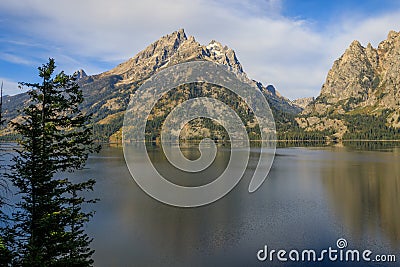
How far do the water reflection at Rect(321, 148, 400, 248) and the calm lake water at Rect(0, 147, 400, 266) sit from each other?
14 centimetres

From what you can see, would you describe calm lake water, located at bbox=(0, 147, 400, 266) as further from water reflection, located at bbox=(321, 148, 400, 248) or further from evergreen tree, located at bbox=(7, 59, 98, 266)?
evergreen tree, located at bbox=(7, 59, 98, 266)

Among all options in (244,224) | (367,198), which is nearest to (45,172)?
(244,224)

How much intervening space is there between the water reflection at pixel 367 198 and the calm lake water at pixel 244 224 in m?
0.14

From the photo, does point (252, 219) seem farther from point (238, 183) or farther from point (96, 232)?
point (238, 183)

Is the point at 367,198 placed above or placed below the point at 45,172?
below

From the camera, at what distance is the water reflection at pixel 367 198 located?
44.6m

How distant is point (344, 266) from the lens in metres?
33.4

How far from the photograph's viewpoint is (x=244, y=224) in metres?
46.5

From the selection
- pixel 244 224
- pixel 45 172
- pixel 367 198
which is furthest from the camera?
pixel 367 198

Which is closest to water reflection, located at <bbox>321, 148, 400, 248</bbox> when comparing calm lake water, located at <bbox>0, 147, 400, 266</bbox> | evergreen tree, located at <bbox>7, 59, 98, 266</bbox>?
calm lake water, located at <bbox>0, 147, 400, 266</bbox>

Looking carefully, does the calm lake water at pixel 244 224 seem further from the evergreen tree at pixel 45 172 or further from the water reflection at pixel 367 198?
the evergreen tree at pixel 45 172

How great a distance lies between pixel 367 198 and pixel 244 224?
3102 centimetres

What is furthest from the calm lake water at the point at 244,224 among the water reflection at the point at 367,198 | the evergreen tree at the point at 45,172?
the evergreen tree at the point at 45,172

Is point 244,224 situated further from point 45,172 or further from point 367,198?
point 45,172
